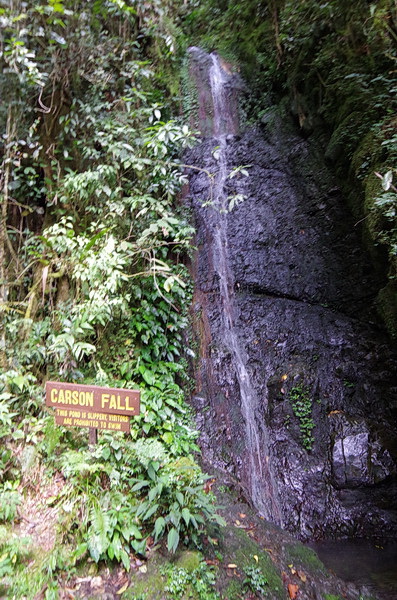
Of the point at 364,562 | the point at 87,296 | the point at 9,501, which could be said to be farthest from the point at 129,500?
the point at 364,562

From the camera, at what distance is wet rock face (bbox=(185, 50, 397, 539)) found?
485 centimetres

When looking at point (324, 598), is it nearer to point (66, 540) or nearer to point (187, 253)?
point (66, 540)

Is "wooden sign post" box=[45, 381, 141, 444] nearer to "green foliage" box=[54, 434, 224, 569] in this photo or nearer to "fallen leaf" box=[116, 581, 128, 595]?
"green foliage" box=[54, 434, 224, 569]

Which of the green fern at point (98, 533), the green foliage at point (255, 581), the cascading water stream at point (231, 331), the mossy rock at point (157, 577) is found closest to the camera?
the mossy rock at point (157, 577)

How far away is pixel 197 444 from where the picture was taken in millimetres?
4855

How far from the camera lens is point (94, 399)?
10.7 feet

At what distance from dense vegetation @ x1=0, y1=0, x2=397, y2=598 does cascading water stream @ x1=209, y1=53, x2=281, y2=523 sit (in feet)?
2.58

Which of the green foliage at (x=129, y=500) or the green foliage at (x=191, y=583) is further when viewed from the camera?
the green foliage at (x=129, y=500)

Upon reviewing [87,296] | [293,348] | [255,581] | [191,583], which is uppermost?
[87,296]

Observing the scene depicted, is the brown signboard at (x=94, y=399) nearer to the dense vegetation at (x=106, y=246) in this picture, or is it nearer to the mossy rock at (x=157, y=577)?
the dense vegetation at (x=106, y=246)

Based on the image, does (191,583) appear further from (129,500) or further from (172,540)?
(129,500)

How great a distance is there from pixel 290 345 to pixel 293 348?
70mm

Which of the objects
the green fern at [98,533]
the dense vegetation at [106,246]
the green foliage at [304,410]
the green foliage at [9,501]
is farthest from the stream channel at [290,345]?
A: the green foliage at [9,501]

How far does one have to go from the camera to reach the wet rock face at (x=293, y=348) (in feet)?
15.9
